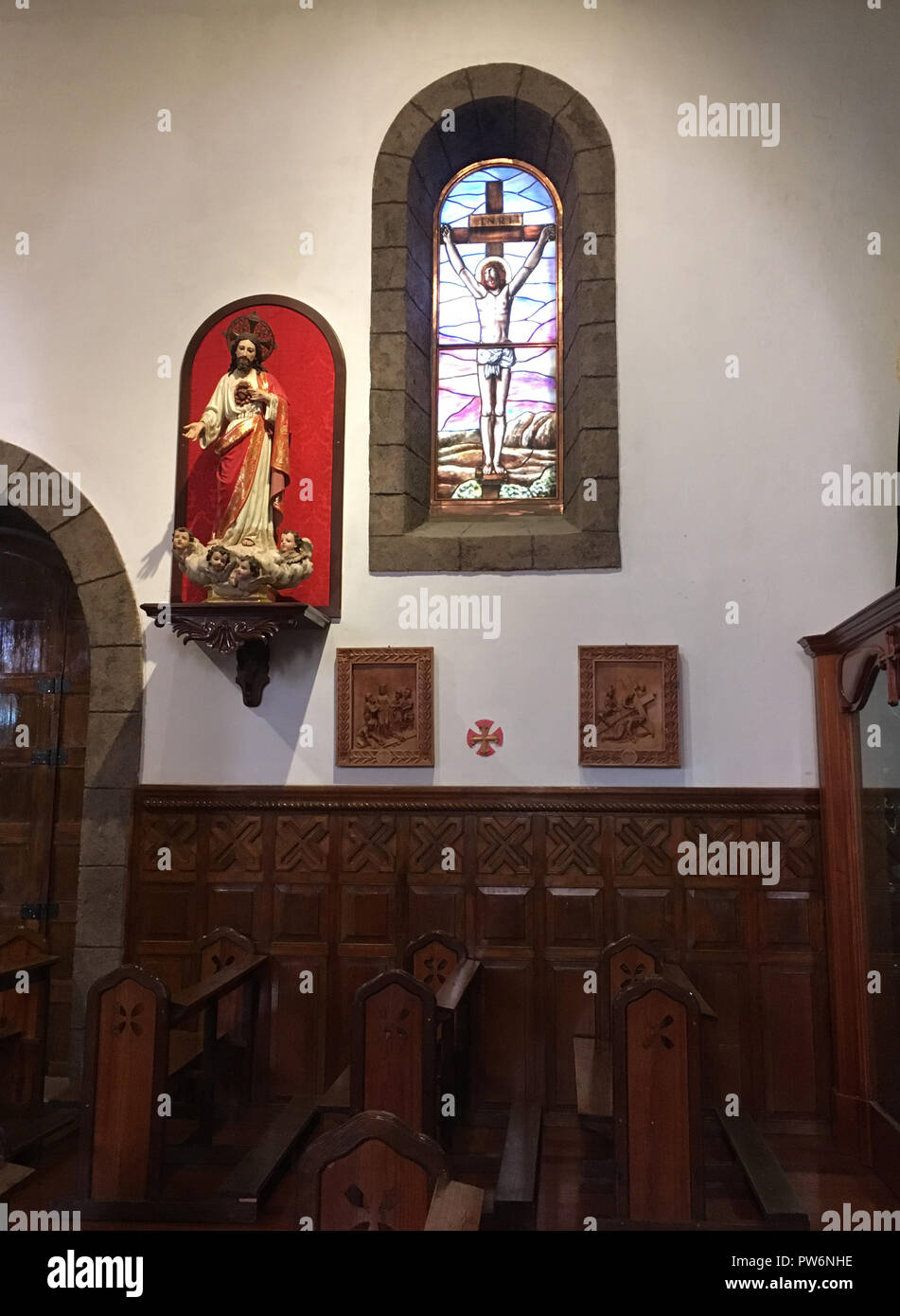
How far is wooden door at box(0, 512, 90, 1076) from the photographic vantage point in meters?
5.82

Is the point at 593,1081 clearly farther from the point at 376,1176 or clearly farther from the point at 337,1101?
the point at 376,1176

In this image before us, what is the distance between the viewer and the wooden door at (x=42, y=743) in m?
5.82

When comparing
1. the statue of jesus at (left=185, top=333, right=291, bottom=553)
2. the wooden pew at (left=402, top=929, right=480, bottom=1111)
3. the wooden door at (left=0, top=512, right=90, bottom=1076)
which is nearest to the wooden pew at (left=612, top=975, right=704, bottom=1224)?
the wooden pew at (left=402, top=929, right=480, bottom=1111)

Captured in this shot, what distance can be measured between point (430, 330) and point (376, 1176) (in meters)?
4.62

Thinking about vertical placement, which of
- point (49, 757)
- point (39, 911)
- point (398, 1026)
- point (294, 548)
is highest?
point (294, 548)

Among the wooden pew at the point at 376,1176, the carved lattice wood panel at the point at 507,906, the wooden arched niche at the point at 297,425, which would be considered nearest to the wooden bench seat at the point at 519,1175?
the carved lattice wood panel at the point at 507,906

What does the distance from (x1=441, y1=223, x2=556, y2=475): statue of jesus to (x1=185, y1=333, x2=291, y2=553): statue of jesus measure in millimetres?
1185

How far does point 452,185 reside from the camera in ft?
19.7

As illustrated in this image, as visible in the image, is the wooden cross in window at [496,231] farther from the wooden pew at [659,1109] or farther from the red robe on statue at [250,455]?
the wooden pew at [659,1109]

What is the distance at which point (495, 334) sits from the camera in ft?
19.2

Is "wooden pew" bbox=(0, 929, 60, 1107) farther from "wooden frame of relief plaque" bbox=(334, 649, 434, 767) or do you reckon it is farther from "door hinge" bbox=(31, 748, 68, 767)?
"wooden frame of relief plaque" bbox=(334, 649, 434, 767)

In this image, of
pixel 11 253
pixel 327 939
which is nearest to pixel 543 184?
pixel 11 253

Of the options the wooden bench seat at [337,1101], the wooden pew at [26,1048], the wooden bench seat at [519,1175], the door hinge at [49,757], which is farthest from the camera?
the door hinge at [49,757]

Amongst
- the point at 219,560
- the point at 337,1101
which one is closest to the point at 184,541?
the point at 219,560
